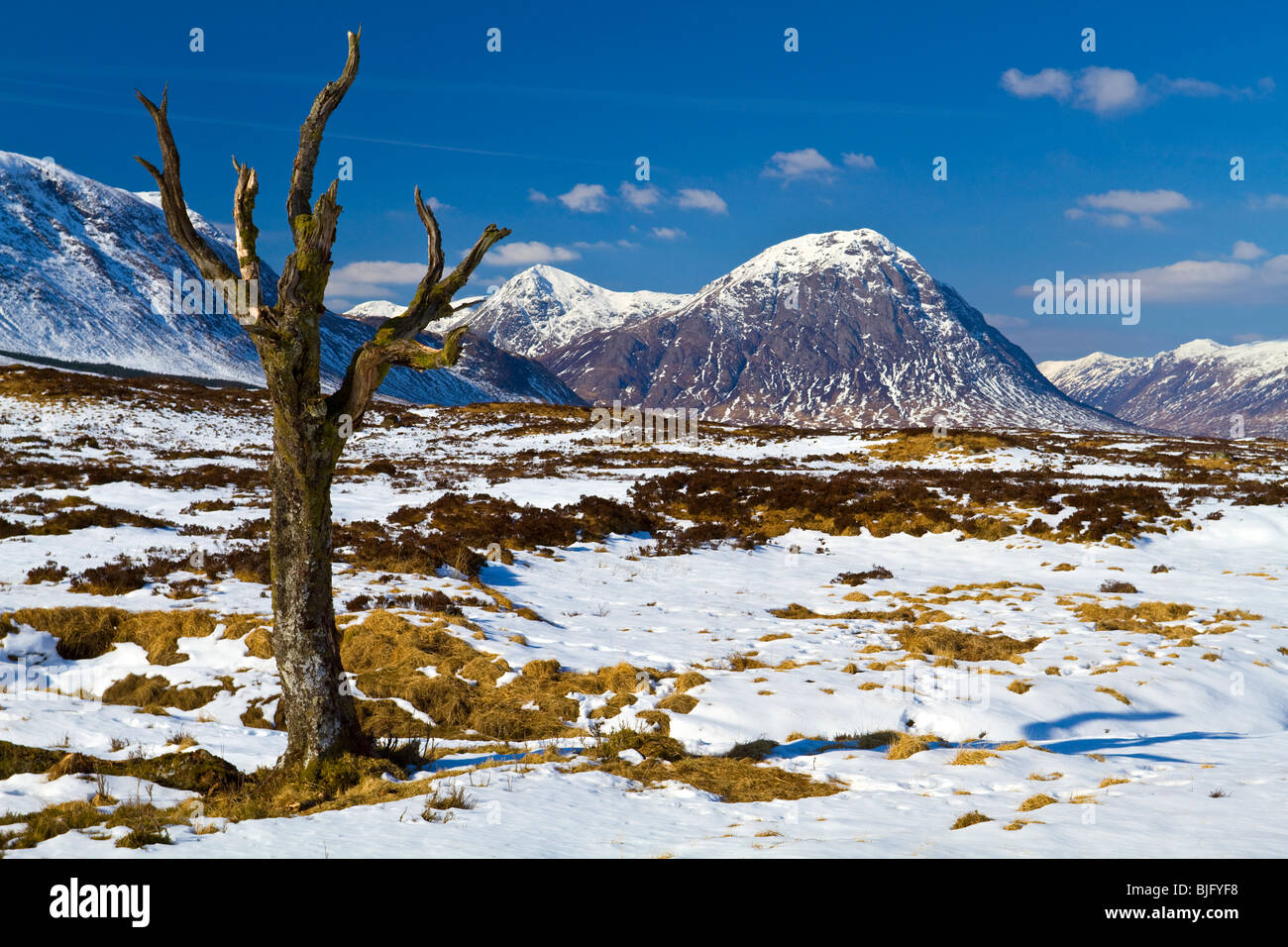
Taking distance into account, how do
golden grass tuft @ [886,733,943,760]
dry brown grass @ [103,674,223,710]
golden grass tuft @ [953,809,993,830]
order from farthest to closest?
dry brown grass @ [103,674,223,710], golden grass tuft @ [886,733,943,760], golden grass tuft @ [953,809,993,830]

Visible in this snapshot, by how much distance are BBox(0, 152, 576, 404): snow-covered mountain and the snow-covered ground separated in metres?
149

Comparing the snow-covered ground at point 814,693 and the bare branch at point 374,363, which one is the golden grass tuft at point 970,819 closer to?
the snow-covered ground at point 814,693

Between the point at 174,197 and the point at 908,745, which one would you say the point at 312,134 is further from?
the point at 908,745

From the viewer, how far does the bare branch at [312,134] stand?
23.2ft

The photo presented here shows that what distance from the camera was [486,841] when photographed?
5270 millimetres

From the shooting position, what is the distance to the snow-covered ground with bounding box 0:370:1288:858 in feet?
17.9

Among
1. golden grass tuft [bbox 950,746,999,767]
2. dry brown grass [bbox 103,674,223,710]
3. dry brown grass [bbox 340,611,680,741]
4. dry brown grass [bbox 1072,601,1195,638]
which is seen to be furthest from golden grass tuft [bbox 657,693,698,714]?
dry brown grass [bbox 1072,601,1195,638]

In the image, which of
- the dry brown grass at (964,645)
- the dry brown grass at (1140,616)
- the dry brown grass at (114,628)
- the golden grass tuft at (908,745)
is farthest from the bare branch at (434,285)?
the dry brown grass at (1140,616)

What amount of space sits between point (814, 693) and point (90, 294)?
20899cm

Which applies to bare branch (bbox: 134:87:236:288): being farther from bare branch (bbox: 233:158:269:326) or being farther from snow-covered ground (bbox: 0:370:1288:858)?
snow-covered ground (bbox: 0:370:1288:858)

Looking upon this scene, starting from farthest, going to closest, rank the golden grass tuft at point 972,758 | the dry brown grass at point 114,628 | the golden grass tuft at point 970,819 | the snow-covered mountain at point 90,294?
1. the snow-covered mountain at point 90,294
2. the dry brown grass at point 114,628
3. the golden grass tuft at point 972,758
4. the golden grass tuft at point 970,819

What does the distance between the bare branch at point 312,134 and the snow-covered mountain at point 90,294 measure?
156229mm
